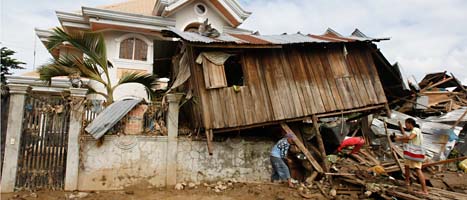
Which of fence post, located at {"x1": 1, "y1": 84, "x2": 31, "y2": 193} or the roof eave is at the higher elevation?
the roof eave

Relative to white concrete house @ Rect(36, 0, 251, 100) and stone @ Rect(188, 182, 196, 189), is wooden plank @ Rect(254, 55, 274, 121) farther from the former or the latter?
white concrete house @ Rect(36, 0, 251, 100)

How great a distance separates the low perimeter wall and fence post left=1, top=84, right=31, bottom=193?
55.0 inches

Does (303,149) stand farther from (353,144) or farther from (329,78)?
(353,144)

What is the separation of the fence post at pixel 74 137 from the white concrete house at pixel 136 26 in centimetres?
426

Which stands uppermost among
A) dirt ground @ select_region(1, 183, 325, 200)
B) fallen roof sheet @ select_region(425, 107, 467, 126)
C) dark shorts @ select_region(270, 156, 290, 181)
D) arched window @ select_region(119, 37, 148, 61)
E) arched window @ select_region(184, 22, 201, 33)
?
arched window @ select_region(184, 22, 201, 33)

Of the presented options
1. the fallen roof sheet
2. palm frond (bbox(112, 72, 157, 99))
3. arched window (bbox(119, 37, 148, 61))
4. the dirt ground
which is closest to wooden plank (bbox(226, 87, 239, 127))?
the dirt ground

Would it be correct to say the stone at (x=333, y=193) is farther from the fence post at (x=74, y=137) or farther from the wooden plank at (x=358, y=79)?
the fence post at (x=74, y=137)

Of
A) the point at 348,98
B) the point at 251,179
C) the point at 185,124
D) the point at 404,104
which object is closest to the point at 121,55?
the point at 185,124

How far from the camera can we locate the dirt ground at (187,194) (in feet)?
23.6

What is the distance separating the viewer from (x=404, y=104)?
1420 centimetres

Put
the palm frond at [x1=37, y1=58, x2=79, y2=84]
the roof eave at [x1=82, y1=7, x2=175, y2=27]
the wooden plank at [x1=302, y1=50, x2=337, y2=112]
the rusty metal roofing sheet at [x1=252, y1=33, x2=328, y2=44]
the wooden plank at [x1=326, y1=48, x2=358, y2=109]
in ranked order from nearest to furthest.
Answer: the palm frond at [x1=37, y1=58, x2=79, y2=84], the rusty metal roofing sheet at [x1=252, y1=33, x2=328, y2=44], the wooden plank at [x1=302, y1=50, x2=337, y2=112], the wooden plank at [x1=326, y1=48, x2=358, y2=109], the roof eave at [x1=82, y1=7, x2=175, y2=27]

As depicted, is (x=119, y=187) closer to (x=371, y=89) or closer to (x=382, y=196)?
(x=382, y=196)

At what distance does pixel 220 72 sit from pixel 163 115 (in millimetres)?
1929

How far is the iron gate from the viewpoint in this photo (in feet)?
24.3
